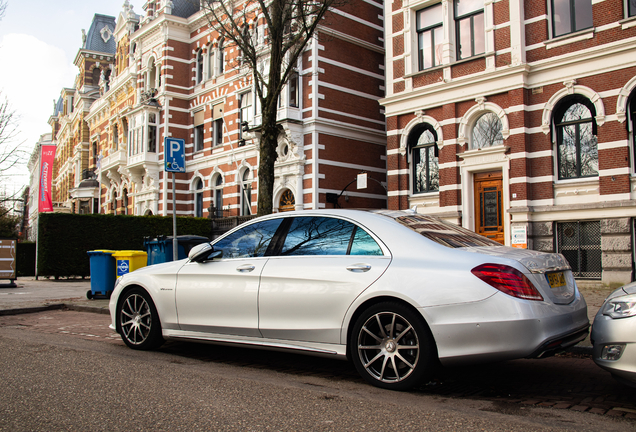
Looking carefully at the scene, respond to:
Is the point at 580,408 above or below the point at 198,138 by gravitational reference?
below

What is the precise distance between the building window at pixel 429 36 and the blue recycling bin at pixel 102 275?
1264 centimetres

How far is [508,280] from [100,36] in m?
64.8

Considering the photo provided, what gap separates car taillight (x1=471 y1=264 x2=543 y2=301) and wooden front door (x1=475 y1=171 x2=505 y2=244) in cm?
1303

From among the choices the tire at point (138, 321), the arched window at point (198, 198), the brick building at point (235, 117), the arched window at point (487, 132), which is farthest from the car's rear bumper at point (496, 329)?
the arched window at point (198, 198)

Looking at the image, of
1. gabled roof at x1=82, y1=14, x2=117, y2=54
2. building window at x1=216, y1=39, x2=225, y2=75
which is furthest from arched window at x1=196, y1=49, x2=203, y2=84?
gabled roof at x1=82, y1=14, x2=117, y2=54

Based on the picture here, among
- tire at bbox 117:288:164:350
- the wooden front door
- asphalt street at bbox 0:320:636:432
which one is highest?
the wooden front door

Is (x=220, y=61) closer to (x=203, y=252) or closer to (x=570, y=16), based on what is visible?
(x=570, y=16)

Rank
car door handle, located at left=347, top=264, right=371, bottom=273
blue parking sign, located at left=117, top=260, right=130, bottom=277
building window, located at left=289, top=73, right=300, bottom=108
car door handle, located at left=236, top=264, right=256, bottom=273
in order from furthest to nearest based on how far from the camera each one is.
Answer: building window, located at left=289, top=73, right=300, bottom=108 < blue parking sign, located at left=117, top=260, right=130, bottom=277 < car door handle, located at left=236, top=264, right=256, bottom=273 < car door handle, located at left=347, top=264, right=371, bottom=273

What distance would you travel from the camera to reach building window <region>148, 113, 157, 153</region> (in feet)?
108

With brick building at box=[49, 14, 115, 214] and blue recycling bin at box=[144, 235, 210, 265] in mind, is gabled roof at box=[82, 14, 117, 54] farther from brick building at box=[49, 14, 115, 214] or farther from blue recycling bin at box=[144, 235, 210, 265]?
blue recycling bin at box=[144, 235, 210, 265]

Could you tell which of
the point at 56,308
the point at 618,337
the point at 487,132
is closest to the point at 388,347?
the point at 618,337

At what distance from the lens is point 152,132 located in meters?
33.5

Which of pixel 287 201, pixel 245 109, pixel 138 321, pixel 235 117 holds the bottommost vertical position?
pixel 138 321

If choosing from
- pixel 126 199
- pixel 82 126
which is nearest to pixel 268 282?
pixel 126 199
